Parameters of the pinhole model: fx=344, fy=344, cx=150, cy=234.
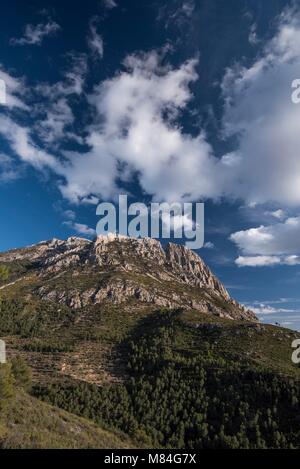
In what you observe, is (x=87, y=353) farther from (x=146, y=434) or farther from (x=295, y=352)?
(x=295, y=352)

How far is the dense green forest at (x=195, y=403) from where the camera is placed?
268 ft

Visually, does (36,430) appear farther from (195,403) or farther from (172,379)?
(172,379)

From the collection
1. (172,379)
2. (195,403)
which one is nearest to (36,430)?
(195,403)

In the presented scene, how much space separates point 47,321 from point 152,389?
102 m

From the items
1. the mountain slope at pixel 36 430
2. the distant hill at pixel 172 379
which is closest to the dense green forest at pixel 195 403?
the distant hill at pixel 172 379

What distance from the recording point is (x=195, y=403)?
9900 centimetres

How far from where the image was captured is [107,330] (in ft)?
593

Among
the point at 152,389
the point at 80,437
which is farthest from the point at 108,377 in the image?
the point at 80,437

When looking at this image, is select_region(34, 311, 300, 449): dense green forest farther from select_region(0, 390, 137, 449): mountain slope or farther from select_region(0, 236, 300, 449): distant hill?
select_region(0, 390, 137, 449): mountain slope

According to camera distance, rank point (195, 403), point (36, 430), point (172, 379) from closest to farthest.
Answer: point (36, 430), point (195, 403), point (172, 379)

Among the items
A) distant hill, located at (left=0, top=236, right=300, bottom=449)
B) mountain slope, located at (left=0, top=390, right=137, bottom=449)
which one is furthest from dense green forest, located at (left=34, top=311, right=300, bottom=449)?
mountain slope, located at (left=0, top=390, right=137, bottom=449)

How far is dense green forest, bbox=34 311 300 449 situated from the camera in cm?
8175

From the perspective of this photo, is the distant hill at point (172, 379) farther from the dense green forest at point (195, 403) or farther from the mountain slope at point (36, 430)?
the mountain slope at point (36, 430)

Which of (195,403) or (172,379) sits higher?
(172,379)
